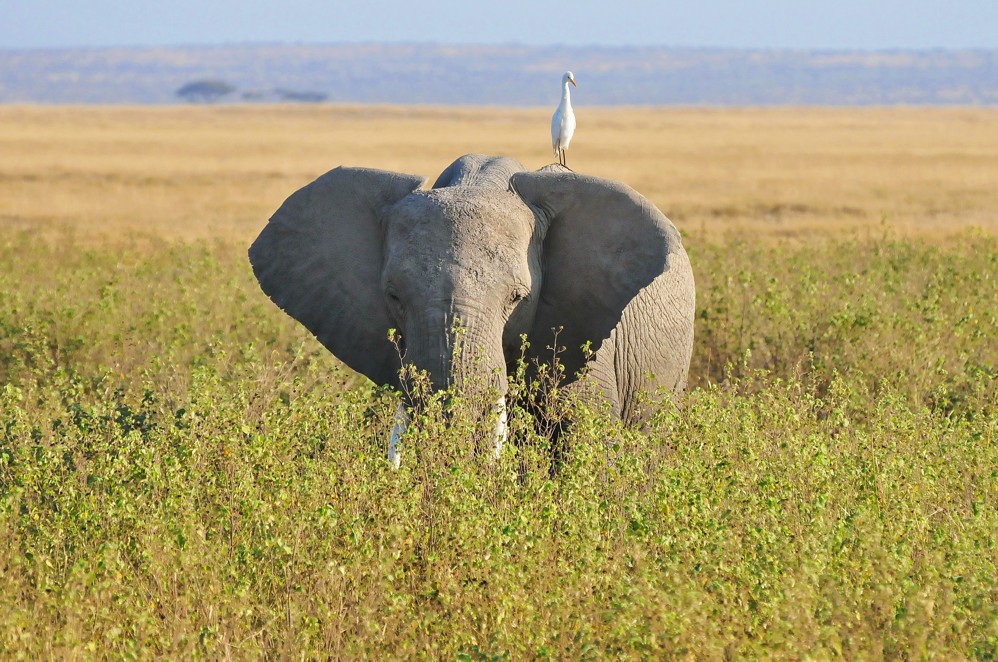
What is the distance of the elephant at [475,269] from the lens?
693 cm

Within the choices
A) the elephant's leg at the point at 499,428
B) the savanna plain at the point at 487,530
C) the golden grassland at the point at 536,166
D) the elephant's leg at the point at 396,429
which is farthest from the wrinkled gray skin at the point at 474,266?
the golden grassland at the point at 536,166

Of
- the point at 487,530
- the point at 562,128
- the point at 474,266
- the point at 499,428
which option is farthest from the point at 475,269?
the point at 562,128

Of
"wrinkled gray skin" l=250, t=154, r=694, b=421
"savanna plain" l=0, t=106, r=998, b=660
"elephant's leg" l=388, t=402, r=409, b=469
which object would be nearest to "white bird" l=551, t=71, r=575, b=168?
"savanna plain" l=0, t=106, r=998, b=660

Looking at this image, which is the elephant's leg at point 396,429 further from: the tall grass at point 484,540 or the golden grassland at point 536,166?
the golden grassland at point 536,166

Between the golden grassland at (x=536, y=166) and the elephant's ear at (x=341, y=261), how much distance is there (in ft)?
40.7

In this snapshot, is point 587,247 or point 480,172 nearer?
point 587,247

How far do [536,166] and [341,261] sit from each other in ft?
138

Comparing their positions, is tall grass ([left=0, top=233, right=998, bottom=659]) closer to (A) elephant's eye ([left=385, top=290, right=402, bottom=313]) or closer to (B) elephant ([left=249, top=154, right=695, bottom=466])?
(B) elephant ([left=249, top=154, right=695, bottom=466])

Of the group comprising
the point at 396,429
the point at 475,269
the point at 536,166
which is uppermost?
the point at 475,269

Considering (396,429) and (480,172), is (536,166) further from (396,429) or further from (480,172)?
(396,429)

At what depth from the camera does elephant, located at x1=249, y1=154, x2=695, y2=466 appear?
22.7 feet

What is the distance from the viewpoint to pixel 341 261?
7.97 metres

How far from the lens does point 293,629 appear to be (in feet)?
17.1

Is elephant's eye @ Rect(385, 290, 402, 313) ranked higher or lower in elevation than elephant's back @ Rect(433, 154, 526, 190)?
lower
